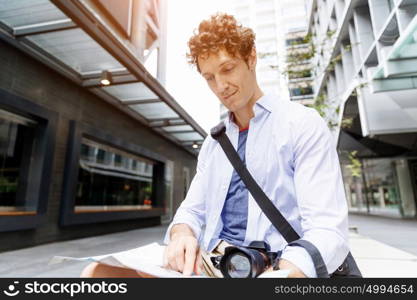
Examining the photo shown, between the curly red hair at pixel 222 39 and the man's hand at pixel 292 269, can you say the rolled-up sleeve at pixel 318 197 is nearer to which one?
the man's hand at pixel 292 269

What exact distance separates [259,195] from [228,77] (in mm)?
579

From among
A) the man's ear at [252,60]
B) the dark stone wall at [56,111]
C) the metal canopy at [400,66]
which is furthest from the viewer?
the metal canopy at [400,66]

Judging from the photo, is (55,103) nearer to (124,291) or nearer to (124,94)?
(124,94)

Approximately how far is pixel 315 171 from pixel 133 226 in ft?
34.0

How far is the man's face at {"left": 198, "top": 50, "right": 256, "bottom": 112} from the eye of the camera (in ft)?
4.16

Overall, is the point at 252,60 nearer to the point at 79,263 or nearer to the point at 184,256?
the point at 184,256

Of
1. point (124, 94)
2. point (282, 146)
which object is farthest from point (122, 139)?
point (282, 146)

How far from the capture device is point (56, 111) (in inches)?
257

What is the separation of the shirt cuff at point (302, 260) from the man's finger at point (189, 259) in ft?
1.25

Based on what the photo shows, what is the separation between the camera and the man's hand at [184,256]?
40.6 inches

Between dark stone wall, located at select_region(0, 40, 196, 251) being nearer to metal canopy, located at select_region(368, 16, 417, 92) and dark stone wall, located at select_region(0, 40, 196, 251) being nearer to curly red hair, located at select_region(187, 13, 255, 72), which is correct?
curly red hair, located at select_region(187, 13, 255, 72)

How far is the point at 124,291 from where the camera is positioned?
0.71 meters

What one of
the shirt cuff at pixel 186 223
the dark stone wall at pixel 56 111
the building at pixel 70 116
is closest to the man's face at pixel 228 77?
the shirt cuff at pixel 186 223

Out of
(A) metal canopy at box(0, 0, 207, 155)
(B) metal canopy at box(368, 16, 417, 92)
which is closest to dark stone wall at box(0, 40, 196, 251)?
(A) metal canopy at box(0, 0, 207, 155)
